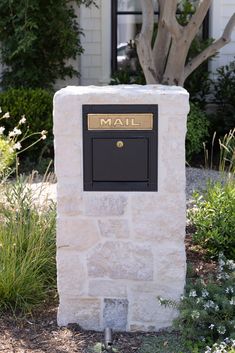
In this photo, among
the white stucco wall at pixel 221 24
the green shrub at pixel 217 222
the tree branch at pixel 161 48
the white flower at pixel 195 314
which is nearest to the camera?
the white flower at pixel 195 314

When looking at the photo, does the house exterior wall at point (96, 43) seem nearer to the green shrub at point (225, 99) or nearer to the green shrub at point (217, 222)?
the green shrub at point (225, 99)

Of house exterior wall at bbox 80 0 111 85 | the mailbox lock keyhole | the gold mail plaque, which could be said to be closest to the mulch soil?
the mailbox lock keyhole

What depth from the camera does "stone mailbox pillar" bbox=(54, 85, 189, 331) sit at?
4059mm

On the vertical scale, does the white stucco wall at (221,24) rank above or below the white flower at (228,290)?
above

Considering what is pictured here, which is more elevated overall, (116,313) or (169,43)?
(169,43)

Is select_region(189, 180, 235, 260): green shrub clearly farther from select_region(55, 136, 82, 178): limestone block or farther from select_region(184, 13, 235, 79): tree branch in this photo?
select_region(184, 13, 235, 79): tree branch

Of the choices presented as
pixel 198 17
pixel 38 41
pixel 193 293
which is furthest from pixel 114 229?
pixel 38 41

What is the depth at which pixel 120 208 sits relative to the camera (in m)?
4.14

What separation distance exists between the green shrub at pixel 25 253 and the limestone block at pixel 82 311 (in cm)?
33

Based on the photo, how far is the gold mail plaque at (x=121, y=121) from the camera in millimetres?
4062

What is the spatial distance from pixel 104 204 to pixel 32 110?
5.49m

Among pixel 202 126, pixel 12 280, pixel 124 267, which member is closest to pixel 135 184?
pixel 124 267

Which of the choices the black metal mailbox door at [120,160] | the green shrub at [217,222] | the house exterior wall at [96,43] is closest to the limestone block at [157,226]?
the black metal mailbox door at [120,160]

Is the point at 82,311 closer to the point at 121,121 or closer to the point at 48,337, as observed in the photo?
the point at 48,337
